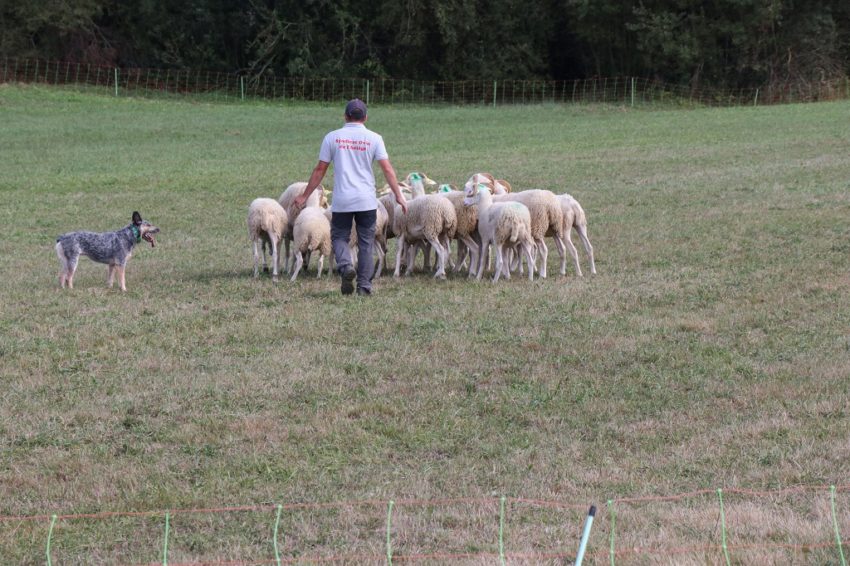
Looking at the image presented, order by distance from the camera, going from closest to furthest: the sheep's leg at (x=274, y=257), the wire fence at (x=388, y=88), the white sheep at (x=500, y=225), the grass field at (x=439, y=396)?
the grass field at (x=439, y=396)
the white sheep at (x=500, y=225)
the sheep's leg at (x=274, y=257)
the wire fence at (x=388, y=88)

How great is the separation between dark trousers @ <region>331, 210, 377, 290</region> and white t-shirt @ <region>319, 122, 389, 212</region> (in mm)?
119

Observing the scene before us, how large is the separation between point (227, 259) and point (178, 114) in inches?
1104

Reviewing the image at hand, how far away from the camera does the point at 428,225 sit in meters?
12.6

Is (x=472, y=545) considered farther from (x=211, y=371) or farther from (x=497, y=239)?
(x=497, y=239)

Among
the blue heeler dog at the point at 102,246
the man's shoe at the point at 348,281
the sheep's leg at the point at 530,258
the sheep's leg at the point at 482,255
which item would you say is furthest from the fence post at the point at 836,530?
the blue heeler dog at the point at 102,246

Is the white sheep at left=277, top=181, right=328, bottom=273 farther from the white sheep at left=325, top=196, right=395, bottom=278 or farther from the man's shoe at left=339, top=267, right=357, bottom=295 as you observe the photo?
the man's shoe at left=339, top=267, right=357, bottom=295

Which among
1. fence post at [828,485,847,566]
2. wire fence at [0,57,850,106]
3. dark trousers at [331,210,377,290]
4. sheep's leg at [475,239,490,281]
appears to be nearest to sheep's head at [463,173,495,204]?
sheep's leg at [475,239,490,281]

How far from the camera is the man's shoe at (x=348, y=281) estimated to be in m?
11.3

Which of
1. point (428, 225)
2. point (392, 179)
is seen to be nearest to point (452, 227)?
point (428, 225)

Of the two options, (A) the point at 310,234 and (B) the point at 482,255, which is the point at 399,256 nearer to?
(B) the point at 482,255

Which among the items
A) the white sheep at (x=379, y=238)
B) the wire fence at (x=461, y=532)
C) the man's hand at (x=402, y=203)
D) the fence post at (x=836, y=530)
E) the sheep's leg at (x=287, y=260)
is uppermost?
the man's hand at (x=402, y=203)

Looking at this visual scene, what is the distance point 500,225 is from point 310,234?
2.03 metres

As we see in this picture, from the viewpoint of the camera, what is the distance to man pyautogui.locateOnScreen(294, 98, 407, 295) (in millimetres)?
11367

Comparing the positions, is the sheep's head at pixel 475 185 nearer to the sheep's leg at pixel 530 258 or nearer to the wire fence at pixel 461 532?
the sheep's leg at pixel 530 258
